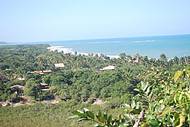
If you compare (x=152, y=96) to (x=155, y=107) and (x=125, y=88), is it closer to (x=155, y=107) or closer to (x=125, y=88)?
(x=155, y=107)

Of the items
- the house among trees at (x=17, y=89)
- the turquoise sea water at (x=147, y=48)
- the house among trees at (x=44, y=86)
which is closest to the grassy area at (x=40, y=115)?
the house among trees at (x=17, y=89)

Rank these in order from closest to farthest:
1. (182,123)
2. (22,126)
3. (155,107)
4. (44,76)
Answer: (182,123) < (155,107) < (22,126) < (44,76)

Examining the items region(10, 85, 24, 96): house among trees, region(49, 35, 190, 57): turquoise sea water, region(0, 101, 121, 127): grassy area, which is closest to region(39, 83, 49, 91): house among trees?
region(10, 85, 24, 96): house among trees

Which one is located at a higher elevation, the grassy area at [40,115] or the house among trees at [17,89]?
the house among trees at [17,89]

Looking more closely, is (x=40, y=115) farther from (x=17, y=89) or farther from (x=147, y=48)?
(x=147, y=48)

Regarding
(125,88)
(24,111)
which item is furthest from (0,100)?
(125,88)

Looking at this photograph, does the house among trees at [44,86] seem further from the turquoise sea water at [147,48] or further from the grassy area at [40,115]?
the turquoise sea water at [147,48]

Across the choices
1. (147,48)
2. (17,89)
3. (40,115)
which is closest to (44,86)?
(17,89)

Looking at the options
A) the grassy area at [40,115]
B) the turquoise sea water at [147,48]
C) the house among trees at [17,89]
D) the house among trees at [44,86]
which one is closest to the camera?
the grassy area at [40,115]
